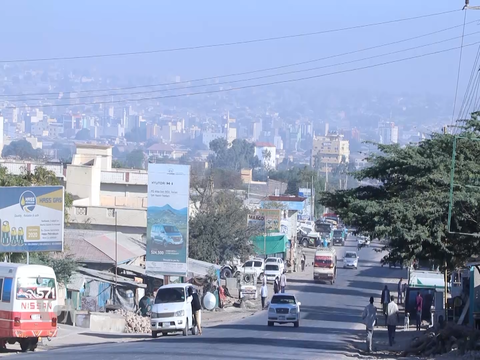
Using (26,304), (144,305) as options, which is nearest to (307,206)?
(144,305)

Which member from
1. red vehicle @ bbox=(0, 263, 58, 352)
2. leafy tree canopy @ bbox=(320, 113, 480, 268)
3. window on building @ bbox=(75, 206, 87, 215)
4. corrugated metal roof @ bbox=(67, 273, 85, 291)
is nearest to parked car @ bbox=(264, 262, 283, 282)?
window on building @ bbox=(75, 206, 87, 215)

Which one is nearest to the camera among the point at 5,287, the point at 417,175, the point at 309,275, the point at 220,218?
the point at 5,287

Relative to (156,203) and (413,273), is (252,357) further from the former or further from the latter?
(413,273)

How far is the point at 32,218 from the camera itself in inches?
1237

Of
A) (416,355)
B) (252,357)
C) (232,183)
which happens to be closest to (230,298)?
(416,355)

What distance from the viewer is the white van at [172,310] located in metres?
28.8

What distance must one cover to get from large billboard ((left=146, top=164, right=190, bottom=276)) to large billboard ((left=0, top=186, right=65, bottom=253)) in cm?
1049

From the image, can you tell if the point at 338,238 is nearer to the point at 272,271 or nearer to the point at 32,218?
the point at 272,271

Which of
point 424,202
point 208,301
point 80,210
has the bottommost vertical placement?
point 208,301

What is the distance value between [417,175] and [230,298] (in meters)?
26.4

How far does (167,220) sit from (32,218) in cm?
1123

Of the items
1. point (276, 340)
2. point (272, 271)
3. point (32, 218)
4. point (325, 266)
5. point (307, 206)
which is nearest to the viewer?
point (276, 340)

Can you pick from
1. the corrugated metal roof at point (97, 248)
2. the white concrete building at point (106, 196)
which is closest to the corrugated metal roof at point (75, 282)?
the corrugated metal roof at point (97, 248)

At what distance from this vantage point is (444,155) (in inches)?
1123
